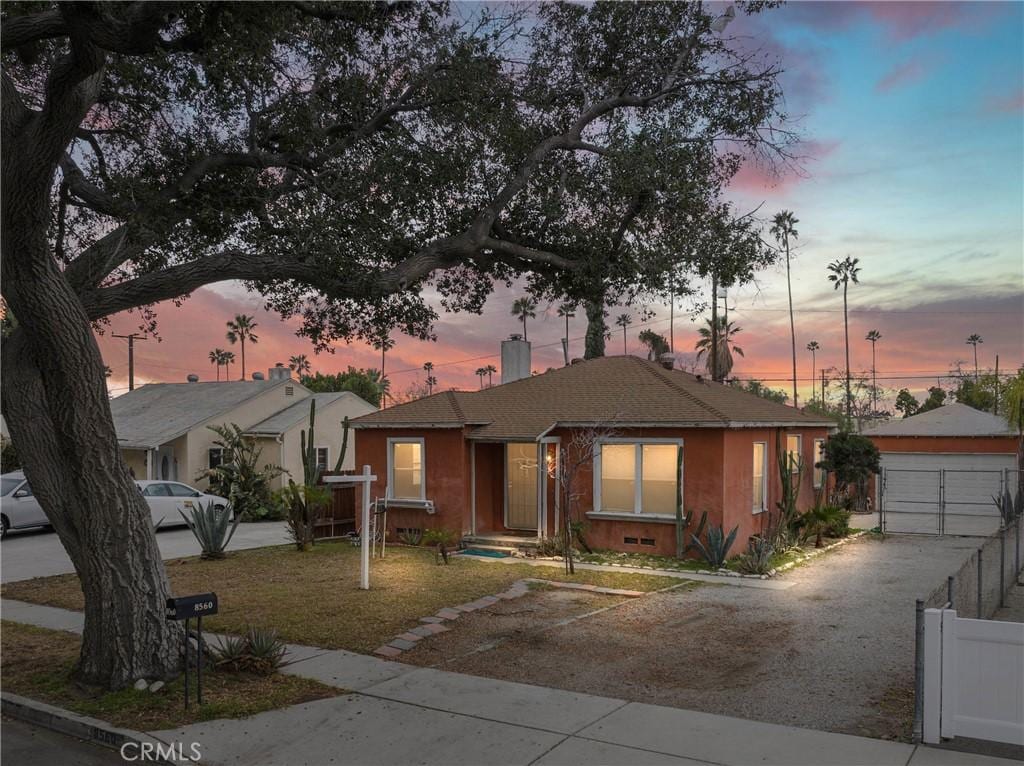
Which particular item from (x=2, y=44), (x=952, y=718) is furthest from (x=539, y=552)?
(x=2, y=44)

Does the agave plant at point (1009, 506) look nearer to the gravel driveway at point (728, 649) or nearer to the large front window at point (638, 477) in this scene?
the gravel driveway at point (728, 649)

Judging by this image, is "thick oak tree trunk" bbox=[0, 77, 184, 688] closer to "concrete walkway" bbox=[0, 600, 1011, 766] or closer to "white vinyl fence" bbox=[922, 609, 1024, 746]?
"concrete walkway" bbox=[0, 600, 1011, 766]

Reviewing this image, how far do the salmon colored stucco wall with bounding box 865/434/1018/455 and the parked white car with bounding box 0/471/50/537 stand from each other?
29.7m

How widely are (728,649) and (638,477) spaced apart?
7.41 meters

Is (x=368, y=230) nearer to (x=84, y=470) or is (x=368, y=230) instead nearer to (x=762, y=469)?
(x=84, y=470)

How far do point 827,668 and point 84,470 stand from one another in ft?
27.3

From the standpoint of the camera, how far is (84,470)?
8.18 metres

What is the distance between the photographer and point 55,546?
2002cm

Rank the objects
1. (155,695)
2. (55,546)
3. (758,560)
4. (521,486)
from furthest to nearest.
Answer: (55,546) → (521,486) → (758,560) → (155,695)

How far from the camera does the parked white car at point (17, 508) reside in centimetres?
2144

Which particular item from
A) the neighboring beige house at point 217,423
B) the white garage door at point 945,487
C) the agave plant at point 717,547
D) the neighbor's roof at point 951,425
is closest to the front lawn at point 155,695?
the agave plant at point 717,547

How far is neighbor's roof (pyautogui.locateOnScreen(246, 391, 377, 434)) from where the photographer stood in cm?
2886

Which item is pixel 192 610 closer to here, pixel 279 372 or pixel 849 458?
pixel 849 458

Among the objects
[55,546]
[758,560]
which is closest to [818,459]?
[758,560]
